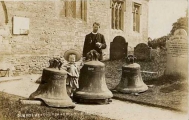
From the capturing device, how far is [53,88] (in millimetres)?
6168

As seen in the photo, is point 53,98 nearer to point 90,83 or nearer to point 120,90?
point 90,83

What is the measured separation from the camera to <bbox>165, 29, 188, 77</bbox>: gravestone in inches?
383

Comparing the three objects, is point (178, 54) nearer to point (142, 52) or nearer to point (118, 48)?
point (142, 52)

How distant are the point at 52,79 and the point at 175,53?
16.9 feet

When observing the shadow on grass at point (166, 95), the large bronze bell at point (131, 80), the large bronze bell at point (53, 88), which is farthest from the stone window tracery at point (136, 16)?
the large bronze bell at point (53, 88)

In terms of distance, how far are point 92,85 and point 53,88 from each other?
42.1 inches

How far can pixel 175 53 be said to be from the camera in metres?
9.94

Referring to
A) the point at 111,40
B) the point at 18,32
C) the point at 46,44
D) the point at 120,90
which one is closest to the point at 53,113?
the point at 120,90

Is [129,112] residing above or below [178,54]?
below

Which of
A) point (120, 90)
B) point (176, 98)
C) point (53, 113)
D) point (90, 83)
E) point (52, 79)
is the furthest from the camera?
point (120, 90)

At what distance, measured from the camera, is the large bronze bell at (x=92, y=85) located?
269 inches

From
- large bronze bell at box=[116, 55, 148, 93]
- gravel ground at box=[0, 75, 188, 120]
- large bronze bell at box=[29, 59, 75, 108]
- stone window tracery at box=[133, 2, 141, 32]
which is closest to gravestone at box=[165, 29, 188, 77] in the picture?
large bronze bell at box=[116, 55, 148, 93]

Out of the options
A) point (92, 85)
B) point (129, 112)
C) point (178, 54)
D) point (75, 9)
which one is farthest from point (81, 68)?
point (75, 9)

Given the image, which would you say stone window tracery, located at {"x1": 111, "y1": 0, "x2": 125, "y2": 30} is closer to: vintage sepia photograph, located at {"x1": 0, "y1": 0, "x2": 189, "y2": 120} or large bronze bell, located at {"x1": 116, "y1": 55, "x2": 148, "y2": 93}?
vintage sepia photograph, located at {"x1": 0, "y1": 0, "x2": 189, "y2": 120}
